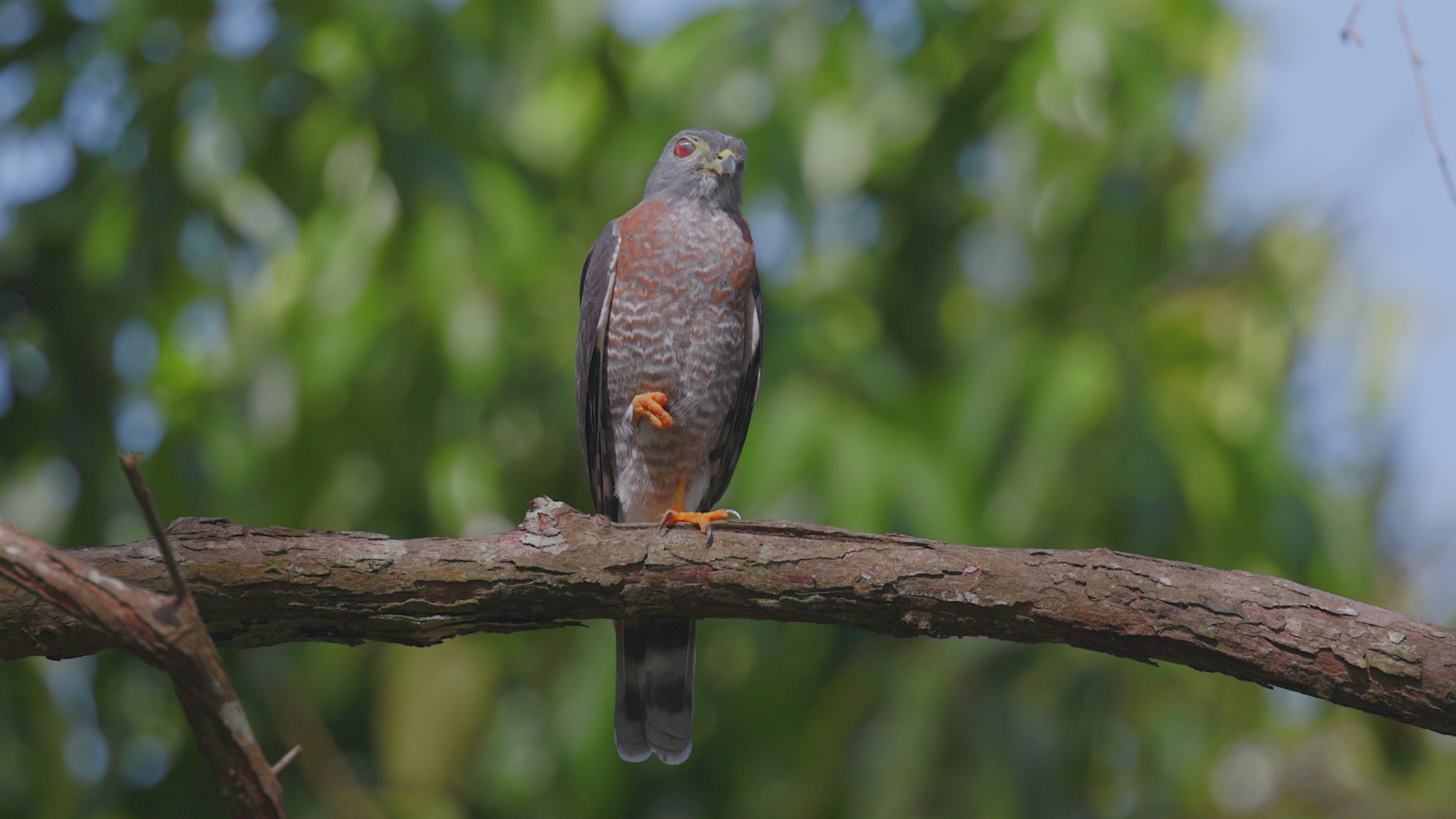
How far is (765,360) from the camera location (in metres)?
5.56

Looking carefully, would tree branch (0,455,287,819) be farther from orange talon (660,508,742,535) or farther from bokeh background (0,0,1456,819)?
bokeh background (0,0,1456,819)

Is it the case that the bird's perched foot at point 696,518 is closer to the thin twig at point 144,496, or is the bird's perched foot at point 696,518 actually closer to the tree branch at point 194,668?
the tree branch at point 194,668

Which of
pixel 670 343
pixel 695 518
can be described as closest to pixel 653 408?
pixel 670 343

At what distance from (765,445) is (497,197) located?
5.93 feet

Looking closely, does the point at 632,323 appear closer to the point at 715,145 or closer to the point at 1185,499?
the point at 715,145

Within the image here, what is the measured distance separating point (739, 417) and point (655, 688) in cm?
116

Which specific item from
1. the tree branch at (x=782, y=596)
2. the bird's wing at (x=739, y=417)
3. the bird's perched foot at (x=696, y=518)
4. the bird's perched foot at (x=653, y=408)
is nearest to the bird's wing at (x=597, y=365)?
the bird's perched foot at (x=653, y=408)

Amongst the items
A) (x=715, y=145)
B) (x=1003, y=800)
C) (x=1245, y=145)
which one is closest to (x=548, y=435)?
(x=715, y=145)

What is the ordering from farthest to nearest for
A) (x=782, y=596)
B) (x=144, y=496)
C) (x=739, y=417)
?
1. (x=739, y=417)
2. (x=782, y=596)
3. (x=144, y=496)

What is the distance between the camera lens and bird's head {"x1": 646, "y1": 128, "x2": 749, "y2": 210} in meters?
4.88

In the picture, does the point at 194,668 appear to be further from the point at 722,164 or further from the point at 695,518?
the point at 722,164

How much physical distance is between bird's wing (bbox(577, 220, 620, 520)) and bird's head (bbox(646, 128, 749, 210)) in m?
0.28

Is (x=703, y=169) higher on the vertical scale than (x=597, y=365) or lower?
higher

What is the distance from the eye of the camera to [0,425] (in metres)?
5.52
